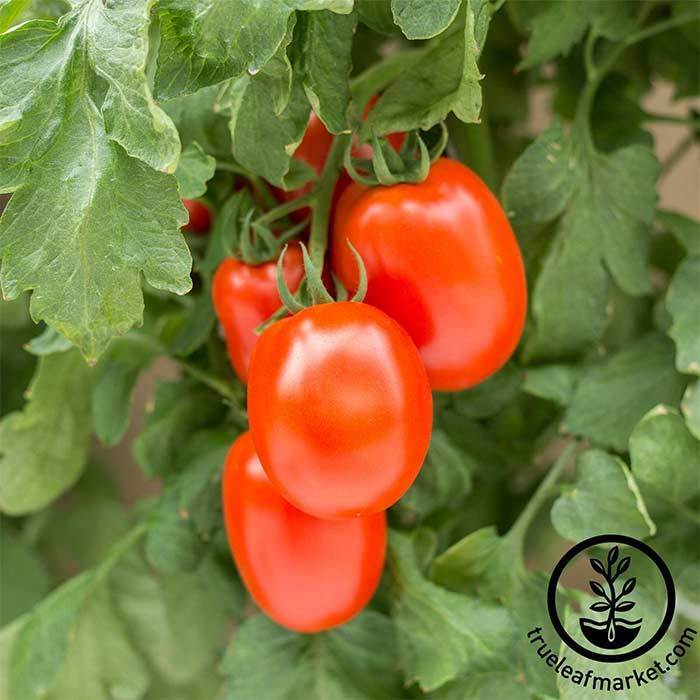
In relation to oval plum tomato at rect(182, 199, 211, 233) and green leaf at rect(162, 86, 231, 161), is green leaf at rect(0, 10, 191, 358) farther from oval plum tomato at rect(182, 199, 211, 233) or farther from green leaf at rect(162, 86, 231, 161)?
oval plum tomato at rect(182, 199, 211, 233)

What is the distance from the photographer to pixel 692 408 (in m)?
0.49

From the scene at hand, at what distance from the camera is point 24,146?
1.30ft

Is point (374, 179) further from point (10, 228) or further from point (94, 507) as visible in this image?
point (94, 507)

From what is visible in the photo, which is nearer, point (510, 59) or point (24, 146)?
point (24, 146)

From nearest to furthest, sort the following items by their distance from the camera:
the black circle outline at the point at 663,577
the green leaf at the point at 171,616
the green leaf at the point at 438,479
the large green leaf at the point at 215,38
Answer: the large green leaf at the point at 215,38 → the black circle outline at the point at 663,577 → the green leaf at the point at 438,479 → the green leaf at the point at 171,616

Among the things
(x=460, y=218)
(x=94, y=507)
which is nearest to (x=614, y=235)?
(x=460, y=218)

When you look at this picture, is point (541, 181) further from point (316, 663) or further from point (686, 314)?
point (316, 663)

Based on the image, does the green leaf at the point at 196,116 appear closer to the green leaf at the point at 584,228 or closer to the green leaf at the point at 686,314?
the green leaf at the point at 584,228

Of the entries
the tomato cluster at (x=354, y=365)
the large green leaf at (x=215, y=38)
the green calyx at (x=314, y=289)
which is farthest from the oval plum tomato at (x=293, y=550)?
the large green leaf at (x=215, y=38)

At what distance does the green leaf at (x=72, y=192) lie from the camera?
394mm

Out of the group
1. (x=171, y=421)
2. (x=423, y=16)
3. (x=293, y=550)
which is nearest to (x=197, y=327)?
(x=171, y=421)

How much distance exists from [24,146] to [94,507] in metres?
0.68

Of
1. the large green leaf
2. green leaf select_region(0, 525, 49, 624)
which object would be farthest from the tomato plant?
green leaf select_region(0, 525, 49, 624)

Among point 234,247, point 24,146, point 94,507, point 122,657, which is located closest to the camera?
point 24,146
